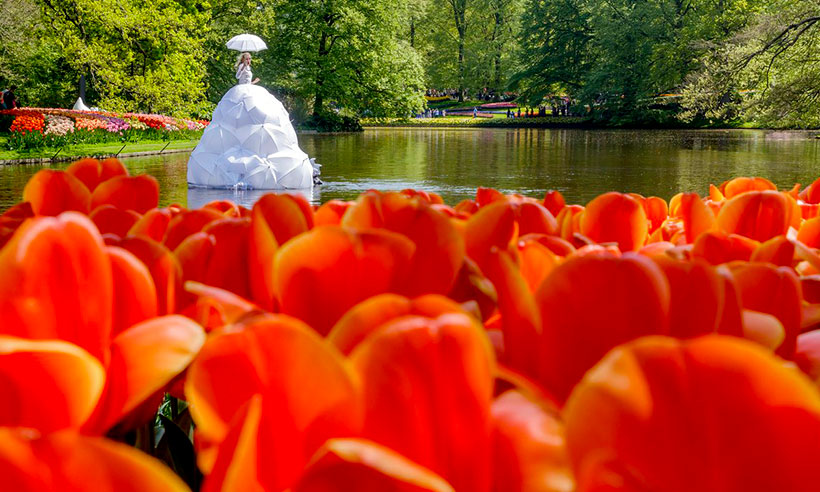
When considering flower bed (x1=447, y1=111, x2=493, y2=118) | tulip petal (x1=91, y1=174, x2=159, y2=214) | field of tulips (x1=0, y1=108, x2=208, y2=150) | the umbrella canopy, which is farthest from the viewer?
flower bed (x1=447, y1=111, x2=493, y2=118)

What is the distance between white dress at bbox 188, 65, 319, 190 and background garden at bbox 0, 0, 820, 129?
927 centimetres

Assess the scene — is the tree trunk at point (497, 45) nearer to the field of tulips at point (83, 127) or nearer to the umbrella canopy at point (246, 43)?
the field of tulips at point (83, 127)

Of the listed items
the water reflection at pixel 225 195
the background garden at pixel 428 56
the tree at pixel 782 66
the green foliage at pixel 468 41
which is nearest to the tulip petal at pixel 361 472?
the water reflection at pixel 225 195

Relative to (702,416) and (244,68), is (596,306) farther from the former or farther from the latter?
(244,68)

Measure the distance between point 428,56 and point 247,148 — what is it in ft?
164

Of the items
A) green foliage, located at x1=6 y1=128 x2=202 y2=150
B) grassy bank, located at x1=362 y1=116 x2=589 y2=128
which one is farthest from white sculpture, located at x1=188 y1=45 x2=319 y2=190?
grassy bank, located at x1=362 y1=116 x2=589 y2=128

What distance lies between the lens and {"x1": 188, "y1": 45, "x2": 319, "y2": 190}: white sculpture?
46.3ft

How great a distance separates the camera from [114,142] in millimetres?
22750

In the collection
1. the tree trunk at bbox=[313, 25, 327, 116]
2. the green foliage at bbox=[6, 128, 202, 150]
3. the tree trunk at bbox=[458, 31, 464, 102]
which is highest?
the tree trunk at bbox=[458, 31, 464, 102]

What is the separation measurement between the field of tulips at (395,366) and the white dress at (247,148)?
13824 mm

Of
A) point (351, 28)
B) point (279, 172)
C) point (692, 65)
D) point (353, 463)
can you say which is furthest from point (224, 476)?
point (692, 65)

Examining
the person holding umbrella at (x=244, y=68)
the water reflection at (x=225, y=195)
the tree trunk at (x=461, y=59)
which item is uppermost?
the tree trunk at (x=461, y=59)

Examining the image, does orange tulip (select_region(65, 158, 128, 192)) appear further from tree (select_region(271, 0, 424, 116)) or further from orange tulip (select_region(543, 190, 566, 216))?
tree (select_region(271, 0, 424, 116))

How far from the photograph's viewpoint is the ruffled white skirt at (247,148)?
1412 cm
